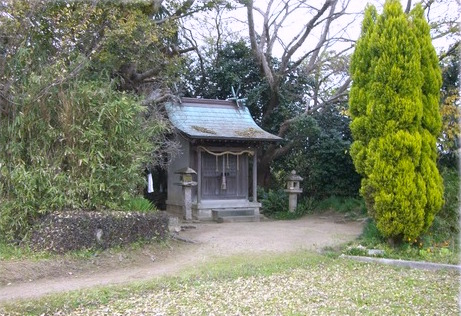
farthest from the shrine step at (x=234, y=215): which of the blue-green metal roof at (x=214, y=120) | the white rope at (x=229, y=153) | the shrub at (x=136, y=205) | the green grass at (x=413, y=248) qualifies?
the green grass at (x=413, y=248)

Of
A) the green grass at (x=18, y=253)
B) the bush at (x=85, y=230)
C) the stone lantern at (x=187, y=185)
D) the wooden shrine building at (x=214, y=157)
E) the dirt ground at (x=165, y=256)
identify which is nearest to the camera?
the dirt ground at (x=165, y=256)

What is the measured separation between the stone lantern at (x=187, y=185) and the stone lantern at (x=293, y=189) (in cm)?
314

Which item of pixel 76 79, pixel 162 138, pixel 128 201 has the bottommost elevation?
pixel 128 201

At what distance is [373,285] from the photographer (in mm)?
6078

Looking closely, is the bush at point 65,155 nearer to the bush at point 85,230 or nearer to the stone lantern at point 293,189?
the bush at point 85,230

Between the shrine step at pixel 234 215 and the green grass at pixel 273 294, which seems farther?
the shrine step at pixel 234 215

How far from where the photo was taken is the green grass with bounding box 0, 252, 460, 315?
5.02m

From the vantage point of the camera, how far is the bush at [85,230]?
7156 millimetres

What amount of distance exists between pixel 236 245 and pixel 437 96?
15.1 ft

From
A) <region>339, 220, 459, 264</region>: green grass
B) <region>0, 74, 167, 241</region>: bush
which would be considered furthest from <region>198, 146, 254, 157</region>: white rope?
<region>339, 220, 459, 264</region>: green grass

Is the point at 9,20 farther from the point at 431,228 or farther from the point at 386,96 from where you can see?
the point at 431,228

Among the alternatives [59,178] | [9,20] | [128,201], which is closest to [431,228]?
[128,201]

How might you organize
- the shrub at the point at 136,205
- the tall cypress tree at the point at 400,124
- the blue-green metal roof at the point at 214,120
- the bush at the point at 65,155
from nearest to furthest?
the bush at the point at 65,155 → the tall cypress tree at the point at 400,124 → the shrub at the point at 136,205 → the blue-green metal roof at the point at 214,120

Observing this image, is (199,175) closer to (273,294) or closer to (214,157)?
(214,157)
